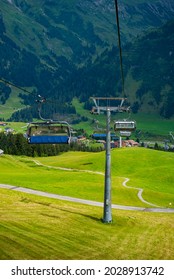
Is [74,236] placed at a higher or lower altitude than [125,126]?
lower

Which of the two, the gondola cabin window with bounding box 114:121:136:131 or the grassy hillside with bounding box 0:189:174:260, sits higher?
the gondola cabin window with bounding box 114:121:136:131

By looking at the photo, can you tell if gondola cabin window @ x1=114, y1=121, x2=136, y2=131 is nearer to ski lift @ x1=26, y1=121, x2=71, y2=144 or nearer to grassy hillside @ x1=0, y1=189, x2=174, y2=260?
ski lift @ x1=26, y1=121, x2=71, y2=144

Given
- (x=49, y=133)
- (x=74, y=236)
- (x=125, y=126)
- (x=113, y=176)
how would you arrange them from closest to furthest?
(x=74, y=236), (x=49, y=133), (x=125, y=126), (x=113, y=176)

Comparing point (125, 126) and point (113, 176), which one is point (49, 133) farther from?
point (113, 176)

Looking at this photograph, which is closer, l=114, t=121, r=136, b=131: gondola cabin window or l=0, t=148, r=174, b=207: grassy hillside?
l=114, t=121, r=136, b=131: gondola cabin window

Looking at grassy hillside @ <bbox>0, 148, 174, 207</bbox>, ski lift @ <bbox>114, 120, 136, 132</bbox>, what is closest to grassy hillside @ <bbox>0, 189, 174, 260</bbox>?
ski lift @ <bbox>114, 120, 136, 132</bbox>

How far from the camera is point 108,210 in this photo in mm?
43531

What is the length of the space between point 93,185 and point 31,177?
17173 millimetres

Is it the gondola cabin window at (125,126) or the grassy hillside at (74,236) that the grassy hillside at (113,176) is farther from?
the gondola cabin window at (125,126)

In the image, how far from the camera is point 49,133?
4147 cm

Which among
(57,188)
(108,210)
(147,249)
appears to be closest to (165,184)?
(57,188)

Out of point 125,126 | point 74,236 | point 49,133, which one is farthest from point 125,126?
point 74,236

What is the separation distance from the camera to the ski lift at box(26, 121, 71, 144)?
134ft

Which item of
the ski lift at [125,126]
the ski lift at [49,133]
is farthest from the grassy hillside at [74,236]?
the ski lift at [125,126]
